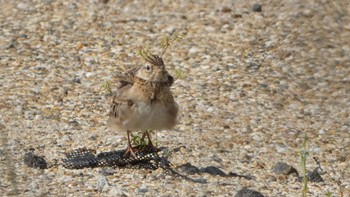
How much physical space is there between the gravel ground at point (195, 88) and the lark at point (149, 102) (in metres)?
0.40

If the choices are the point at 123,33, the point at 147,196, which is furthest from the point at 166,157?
the point at 123,33

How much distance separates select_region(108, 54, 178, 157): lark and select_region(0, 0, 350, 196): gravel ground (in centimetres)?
40

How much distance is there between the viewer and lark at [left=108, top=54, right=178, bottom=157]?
25.8 ft

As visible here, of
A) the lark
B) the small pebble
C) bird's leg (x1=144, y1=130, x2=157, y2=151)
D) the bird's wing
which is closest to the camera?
the lark

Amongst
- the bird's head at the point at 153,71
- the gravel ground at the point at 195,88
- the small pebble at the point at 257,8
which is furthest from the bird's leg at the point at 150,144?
the small pebble at the point at 257,8

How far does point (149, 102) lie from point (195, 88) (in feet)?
7.40

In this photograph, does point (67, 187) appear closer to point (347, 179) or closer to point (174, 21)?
point (347, 179)

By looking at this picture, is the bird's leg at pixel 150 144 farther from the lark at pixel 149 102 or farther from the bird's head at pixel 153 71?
the bird's head at pixel 153 71

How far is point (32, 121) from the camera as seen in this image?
9.08m

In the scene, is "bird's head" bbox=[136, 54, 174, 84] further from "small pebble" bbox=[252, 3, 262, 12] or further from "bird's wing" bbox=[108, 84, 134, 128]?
"small pebble" bbox=[252, 3, 262, 12]

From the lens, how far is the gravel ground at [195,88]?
790 cm

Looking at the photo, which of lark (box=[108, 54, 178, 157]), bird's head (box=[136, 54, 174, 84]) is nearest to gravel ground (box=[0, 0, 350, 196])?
lark (box=[108, 54, 178, 157])

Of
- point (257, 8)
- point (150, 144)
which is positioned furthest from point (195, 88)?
point (257, 8)

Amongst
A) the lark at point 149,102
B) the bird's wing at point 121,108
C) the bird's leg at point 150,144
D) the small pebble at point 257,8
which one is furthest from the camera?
the small pebble at point 257,8
